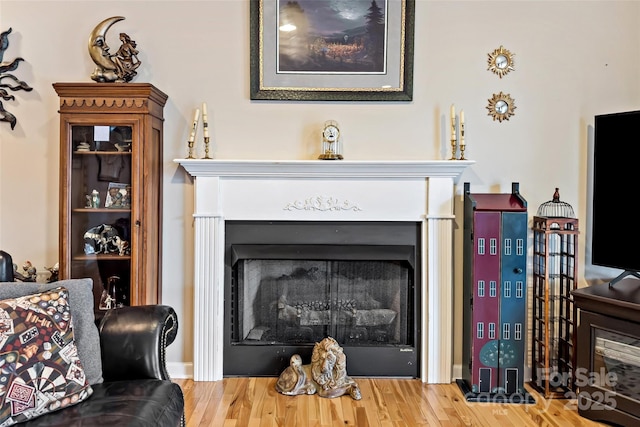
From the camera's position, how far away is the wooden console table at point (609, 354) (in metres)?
2.30

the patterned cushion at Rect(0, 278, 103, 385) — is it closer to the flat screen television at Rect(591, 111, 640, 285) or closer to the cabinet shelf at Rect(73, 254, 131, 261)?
the cabinet shelf at Rect(73, 254, 131, 261)

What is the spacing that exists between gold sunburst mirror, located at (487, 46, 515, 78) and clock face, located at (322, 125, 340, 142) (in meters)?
1.08

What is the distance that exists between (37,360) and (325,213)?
176cm

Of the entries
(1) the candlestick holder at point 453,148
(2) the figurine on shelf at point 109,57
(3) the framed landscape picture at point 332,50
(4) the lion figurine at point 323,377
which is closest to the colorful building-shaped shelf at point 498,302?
(1) the candlestick holder at point 453,148

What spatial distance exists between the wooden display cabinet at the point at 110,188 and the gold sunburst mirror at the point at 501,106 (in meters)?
2.09

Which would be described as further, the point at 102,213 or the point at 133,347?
the point at 102,213

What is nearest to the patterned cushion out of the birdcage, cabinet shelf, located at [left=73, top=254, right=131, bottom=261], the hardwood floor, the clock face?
the hardwood floor

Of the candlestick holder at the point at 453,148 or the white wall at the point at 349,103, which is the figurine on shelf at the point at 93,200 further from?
the candlestick holder at the point at 453,148

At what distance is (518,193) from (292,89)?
61.0 inches

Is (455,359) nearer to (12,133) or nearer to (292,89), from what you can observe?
(292,89)

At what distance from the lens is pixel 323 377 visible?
2.73m

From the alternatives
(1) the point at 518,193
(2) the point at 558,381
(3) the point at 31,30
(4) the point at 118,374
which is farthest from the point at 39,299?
(2) the point at 558,381

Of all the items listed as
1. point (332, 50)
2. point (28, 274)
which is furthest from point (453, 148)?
point (28, 274)

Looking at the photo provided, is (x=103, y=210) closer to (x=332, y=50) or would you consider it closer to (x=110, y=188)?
(x=110, y=188)
